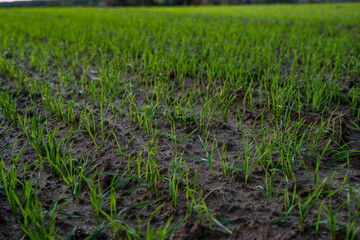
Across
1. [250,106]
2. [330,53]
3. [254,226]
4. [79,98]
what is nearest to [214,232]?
[254,226]

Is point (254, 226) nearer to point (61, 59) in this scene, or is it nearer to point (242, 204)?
point (242, 204)

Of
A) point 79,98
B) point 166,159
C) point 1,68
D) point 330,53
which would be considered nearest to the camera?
Result: point 166,159

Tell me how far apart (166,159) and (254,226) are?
0.79 meters

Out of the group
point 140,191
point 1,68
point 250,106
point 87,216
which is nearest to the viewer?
point 87,216

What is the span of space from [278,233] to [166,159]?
0.88 m

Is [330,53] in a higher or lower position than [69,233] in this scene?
higher

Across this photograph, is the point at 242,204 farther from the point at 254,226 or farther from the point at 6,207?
the point at 6,207

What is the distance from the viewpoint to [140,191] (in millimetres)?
1674

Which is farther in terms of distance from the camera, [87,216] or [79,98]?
[79,98]

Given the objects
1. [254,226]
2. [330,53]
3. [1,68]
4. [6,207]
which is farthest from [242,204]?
[1,68]

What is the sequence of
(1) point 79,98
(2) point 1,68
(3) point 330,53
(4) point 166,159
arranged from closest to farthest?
(4) point 166,159
(1) point 79,98
(2) point 1,68
(3) point 330,53

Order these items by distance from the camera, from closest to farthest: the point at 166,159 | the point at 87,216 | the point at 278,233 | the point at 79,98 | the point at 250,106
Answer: the point at 278,233
the point at 87,216
the point at 166,159
the point at 250,106
the point at 79,98

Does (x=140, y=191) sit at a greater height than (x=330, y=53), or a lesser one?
lesser

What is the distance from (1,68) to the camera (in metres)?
4.05
